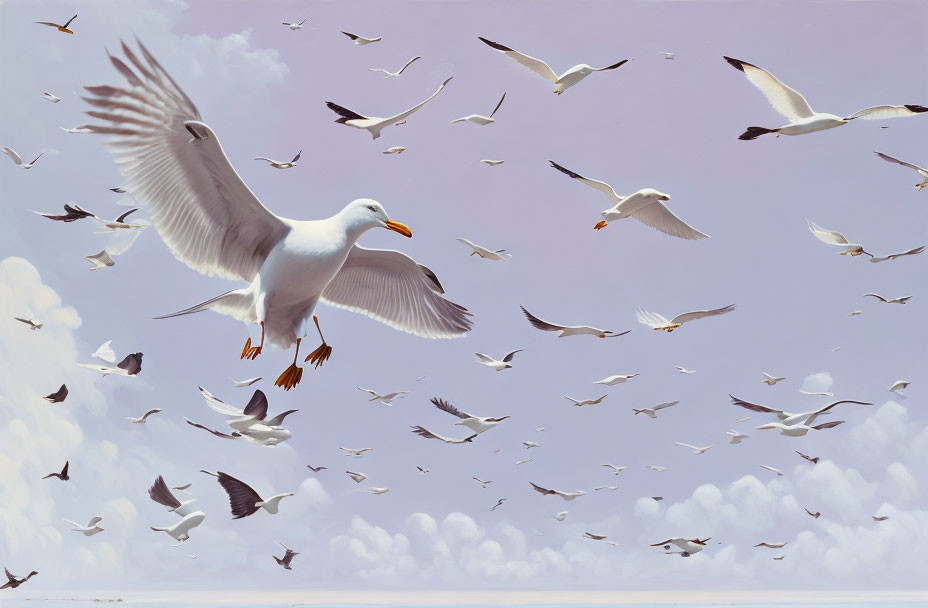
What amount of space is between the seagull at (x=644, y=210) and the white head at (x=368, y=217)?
128cm

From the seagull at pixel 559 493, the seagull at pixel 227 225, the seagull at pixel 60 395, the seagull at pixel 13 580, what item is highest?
the seagull at pixel 227 225

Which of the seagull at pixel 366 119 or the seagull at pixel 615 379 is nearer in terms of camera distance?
the seagull at pixel 366 119

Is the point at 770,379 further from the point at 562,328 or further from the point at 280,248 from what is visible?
the point at 280,248

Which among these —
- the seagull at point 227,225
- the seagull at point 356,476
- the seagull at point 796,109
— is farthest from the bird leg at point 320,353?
the seagull at point 796,109

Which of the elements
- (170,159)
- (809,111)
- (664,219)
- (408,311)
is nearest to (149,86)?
(170,159)

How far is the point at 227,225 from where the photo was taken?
5730mm

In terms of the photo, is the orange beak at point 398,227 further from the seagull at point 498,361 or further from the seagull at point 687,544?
the seagull at point 687,544

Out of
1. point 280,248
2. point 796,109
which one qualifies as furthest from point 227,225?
point 796,109

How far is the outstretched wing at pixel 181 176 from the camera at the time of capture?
16.0 ft

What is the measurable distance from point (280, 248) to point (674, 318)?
10.2 feet

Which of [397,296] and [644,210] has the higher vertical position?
[644,210]

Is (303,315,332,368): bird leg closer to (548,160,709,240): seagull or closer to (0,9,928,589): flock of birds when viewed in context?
(0,9,928,589): flock of birds

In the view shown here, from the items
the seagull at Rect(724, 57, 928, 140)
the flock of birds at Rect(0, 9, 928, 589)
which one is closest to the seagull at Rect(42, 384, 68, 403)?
the flock of birds at Rect(0, 9, 928, 589)

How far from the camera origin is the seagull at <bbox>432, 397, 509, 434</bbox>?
6730mm
